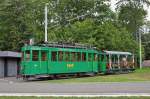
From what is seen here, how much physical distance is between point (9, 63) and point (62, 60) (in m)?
10.9

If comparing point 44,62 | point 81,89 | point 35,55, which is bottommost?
point 81,89

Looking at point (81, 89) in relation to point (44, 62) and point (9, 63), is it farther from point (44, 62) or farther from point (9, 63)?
point (9, 63)

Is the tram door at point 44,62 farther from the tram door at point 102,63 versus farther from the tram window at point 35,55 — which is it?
the tram door at point 102,63

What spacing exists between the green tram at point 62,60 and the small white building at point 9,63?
787 centimetres

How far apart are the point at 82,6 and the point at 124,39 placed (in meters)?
14.3

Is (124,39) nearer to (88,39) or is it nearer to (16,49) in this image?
(88,39)

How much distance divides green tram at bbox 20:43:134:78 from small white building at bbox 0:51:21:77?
7873 millimetres

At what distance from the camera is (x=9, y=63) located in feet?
163

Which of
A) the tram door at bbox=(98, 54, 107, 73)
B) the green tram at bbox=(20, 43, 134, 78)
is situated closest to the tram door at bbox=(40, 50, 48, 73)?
the green tram at bbox=(20, 43, 134, 78)

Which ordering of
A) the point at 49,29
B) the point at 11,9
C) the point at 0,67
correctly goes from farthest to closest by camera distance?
1. the point at 49,29
2. the point at 11,9
3. the point at 0,67

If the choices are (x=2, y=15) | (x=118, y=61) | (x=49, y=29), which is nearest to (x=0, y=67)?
(x=118, y=61)

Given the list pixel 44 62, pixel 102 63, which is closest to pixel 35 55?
pixel 44 62

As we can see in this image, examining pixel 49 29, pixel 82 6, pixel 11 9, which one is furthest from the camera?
pixel 82 6

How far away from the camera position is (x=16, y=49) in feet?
214
